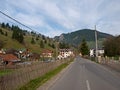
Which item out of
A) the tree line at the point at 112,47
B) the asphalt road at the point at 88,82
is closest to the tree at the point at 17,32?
the asphalt road at the point at 88,82

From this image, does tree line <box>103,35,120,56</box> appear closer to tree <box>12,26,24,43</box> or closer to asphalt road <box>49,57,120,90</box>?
tree <box>12,26,24,43</box>

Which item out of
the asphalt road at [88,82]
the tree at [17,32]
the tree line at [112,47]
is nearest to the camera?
the asphalt road at [88,82]

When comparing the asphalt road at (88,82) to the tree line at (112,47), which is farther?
the tree line at (112,47)

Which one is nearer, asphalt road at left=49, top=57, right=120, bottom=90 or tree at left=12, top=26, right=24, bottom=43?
asphalt road at left=49, top=57, right=120, bottom=90

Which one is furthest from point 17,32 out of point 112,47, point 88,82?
point 112,47

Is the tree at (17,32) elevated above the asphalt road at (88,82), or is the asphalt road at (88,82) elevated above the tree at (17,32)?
the tree at (17,32)

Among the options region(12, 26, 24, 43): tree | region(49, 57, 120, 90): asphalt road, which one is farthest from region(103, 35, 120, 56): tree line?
region(49, 57, 120, 90): asphalt road

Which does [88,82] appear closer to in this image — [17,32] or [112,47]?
[17,32]

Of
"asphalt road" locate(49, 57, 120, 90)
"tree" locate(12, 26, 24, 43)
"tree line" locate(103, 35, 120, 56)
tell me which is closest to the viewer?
"asphalt road" locate(49, 57, 120, 90)

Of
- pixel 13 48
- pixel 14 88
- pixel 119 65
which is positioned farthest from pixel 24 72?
pixel 13 48

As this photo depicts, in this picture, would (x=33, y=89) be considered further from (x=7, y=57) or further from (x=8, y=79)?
(x=7, y=57)

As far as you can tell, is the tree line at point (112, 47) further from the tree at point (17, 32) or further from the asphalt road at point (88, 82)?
the asphalt road at point (88, 82)

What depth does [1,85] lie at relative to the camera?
12047 mm

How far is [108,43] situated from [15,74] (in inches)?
3435
